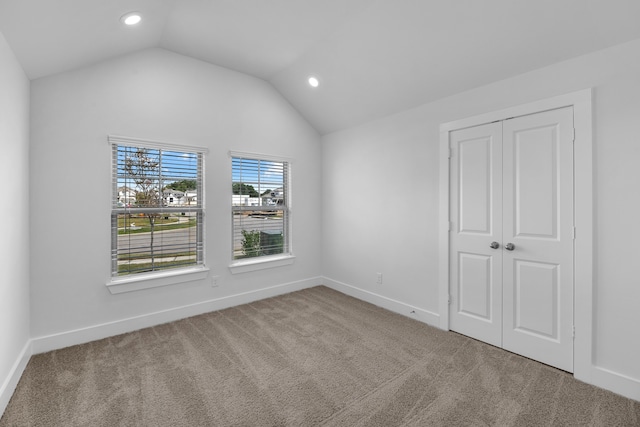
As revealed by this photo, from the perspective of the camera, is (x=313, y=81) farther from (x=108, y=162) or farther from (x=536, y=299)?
(x=536, y=299)

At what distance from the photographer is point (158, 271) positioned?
130 inches

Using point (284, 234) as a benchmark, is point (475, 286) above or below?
below

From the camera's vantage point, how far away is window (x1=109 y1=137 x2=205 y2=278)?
3.05 m

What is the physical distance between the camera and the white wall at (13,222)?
6.34 ft

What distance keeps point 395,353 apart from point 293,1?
3.16 metres

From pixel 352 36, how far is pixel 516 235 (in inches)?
93.4

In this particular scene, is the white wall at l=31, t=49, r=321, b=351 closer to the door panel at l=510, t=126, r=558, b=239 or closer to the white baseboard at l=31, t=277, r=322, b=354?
the white baseboard at l=31, t=277, r=322, b=354

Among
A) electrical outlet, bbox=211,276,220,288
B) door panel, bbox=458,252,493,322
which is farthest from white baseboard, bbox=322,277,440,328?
A: electrical outlet, bbox=211,276,220,288

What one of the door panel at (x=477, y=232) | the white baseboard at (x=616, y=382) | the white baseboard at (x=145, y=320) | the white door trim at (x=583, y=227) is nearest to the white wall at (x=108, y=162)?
the white baseboard at (x=145, y=320)

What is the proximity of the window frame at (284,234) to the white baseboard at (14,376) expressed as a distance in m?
1.88

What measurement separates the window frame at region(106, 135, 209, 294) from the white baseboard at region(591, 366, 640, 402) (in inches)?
145

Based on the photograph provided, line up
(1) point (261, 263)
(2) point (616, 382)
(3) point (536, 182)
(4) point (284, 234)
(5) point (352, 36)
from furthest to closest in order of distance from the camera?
(4) point (284, 234) → (1) point (261, 263) → (5) point (352, 36) → (3) point (536, 182) → (2) point (616, 382)

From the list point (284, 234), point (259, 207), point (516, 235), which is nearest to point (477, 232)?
point (516, 235)

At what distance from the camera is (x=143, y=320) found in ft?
10.3
